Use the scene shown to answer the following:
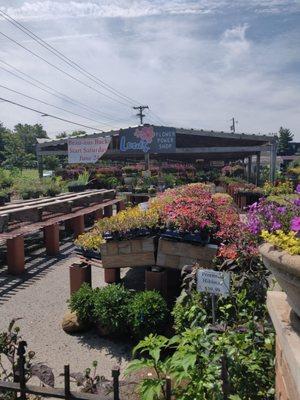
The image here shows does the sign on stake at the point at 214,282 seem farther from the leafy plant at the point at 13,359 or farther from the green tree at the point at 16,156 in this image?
the green tree at the point at 16,156

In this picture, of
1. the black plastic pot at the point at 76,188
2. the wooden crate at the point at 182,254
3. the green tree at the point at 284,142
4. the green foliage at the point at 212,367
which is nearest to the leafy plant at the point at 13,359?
the green foliage at the point at 212,367

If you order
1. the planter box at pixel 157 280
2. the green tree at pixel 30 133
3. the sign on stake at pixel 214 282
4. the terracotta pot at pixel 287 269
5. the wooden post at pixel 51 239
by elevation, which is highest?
the green tree at pixel 30 133

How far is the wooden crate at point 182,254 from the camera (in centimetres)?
464

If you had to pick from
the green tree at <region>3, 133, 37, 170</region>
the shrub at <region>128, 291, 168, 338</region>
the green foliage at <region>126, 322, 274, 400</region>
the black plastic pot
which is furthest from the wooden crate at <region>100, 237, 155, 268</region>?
the green tree at <region>3, 133, 37, 170</region>

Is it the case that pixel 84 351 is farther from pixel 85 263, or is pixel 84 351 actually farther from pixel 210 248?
pixel 210 248

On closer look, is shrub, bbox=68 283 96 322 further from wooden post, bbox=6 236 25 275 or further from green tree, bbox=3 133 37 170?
green tree, bbox=3 133 37 170

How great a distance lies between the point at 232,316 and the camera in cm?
350

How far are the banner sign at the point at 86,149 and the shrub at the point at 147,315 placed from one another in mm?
15242

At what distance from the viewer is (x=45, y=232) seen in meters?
9.13

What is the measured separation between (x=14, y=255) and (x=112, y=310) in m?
3.54

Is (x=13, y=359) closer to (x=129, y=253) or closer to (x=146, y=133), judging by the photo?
(x=129, y=253)

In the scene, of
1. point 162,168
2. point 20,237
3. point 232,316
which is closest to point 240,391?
point 232,316

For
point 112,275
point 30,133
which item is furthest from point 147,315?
point 30,133

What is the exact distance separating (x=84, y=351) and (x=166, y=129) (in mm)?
15223
